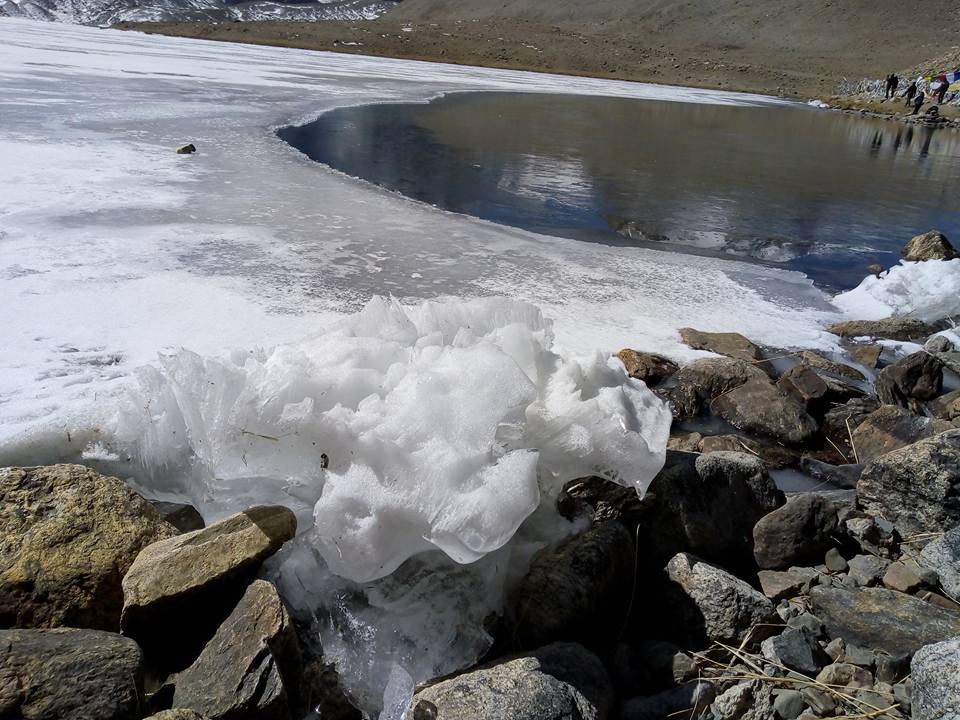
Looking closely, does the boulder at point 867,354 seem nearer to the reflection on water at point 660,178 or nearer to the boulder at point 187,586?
the reflection on water at point 660,178

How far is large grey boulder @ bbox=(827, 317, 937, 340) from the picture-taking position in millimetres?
4875

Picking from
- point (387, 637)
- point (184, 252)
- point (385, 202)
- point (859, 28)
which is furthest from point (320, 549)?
point (859, 28)

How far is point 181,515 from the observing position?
2.47m

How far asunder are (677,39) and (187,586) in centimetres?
7634

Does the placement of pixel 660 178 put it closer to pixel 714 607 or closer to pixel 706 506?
pixel 706 506

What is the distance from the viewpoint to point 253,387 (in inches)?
86.4

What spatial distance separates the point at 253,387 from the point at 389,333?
0.57 m

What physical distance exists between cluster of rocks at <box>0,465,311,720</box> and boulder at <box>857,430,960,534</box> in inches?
95.3

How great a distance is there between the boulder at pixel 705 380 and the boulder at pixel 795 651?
1.74 m

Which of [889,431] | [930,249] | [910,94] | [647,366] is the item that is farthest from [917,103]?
[647,366]

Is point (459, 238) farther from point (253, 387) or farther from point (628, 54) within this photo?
point (628, 54)

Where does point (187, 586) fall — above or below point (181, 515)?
above

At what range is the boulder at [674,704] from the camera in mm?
1946

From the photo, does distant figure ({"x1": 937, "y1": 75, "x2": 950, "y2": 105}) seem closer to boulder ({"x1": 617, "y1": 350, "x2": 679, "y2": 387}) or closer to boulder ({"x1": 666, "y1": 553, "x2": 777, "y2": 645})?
boulder ({"x1": 617, "y1": 350, "x2": 679, "y2": 387})
